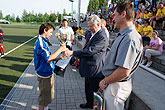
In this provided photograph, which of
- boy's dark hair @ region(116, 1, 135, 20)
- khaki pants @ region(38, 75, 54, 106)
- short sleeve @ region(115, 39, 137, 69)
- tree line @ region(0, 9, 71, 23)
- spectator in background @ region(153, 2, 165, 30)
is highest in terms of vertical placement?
tree line @ region(0, 9, 71, 23)

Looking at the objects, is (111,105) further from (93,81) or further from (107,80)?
(93,81)

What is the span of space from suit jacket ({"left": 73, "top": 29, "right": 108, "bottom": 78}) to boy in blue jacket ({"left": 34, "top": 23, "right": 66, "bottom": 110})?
44 centimetres

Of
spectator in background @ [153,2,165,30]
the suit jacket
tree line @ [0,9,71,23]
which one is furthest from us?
tree line @ [0,9,71,23]

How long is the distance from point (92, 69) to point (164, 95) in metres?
1.35

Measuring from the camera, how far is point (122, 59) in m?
1.51

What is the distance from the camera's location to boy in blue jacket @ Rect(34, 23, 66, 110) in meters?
2.52

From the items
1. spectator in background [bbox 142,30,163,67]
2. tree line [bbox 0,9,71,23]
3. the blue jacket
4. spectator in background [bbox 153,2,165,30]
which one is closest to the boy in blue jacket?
the blue jacket

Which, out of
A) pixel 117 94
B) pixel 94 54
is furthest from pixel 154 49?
pixel 117 94

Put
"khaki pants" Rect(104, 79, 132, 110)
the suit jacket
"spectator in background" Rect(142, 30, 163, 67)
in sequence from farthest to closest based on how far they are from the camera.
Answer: "spectator in background" Rect(142, 30, 163, 67), the suit jacket, "khaki pants" Rect(104, 79, 132, 110)

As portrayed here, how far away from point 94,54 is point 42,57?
1.01m

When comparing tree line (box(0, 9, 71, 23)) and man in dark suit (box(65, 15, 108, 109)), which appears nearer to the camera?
man in dark suit (box(65, 15, 108, 109))

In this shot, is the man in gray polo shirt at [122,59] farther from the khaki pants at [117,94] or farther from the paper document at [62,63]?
the paper document at [62,63]

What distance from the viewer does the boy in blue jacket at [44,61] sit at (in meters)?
2.52

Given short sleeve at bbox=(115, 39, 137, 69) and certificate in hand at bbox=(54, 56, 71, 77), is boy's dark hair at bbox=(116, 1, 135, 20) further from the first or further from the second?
certificate in hand at bbox=(54, 56, 71, 77)
